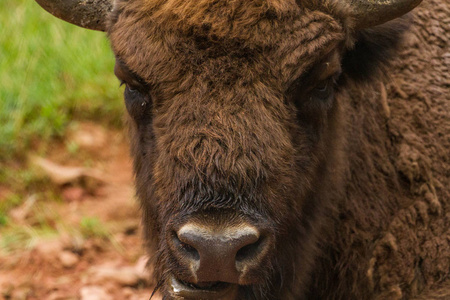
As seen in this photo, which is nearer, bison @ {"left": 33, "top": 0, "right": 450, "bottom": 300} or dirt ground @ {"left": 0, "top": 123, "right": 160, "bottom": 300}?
bison @ {"left": 33, "top": 0, "right": 450, "bottom": 300}

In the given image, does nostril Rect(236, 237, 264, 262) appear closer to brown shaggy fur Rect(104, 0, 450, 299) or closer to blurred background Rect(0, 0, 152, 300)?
brown shaggy fur Rect(104, 0, 450, 299)

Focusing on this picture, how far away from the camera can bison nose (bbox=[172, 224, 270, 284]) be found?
10.4 ft

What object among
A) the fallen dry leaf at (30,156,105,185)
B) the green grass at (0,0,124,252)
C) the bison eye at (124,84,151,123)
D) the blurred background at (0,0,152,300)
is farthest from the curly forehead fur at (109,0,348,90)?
the fallen dry leaf at (30,156,105,185)

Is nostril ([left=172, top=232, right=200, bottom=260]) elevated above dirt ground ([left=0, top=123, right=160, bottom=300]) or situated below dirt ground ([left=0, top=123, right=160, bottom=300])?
above

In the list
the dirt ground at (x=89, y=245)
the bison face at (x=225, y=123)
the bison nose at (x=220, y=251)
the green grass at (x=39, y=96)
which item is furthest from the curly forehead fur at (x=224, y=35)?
the green grass at (x=39, y=96)

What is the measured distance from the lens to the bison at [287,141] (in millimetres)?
3396

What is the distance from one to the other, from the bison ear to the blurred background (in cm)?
244

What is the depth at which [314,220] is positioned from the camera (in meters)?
4.38

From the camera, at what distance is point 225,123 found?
342 centimetres

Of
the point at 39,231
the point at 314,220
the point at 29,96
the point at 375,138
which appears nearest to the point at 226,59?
the point at 314,220

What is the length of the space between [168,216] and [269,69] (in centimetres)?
94

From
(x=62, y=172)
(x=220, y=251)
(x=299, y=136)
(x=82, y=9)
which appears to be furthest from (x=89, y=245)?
(x=220, y=251)

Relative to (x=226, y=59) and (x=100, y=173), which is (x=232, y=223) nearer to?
(x=226, y=59)

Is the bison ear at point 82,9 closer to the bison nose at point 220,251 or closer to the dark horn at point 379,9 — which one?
the dark horn at point 379,9
